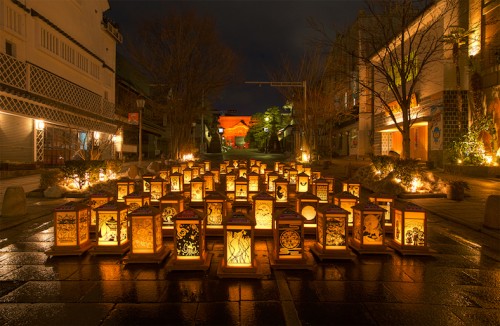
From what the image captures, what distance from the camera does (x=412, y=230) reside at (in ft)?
24.0

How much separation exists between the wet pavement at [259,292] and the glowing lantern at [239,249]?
21 cm

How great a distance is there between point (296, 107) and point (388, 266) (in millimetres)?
30091

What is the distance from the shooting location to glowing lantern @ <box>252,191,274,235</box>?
325 inches

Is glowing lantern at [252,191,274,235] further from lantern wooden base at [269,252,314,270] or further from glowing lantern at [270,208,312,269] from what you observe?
lantern wooden base at [269,252,314,270]

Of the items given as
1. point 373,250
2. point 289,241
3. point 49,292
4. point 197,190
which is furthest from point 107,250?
point 373,250

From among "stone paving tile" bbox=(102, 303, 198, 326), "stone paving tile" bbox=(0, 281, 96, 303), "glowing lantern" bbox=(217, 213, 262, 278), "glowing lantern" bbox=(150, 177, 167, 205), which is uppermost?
"glowing lantern" bbox=(150, 177, 167, 205)

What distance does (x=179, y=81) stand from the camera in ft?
93.7

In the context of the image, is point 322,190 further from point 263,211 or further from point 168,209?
point 168,209

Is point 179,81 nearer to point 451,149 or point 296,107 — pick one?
point 296,107

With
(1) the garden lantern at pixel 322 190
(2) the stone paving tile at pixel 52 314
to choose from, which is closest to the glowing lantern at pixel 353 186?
(1) the garden lantern at pixel 322 190

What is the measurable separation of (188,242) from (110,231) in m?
1.91

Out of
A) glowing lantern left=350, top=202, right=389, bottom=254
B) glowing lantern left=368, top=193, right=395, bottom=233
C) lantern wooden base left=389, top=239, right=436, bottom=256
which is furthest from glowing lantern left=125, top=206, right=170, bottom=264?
glowing lantern left=368, top=193, right=395, bottom=233

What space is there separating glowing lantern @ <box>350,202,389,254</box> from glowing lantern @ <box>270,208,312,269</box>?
1.47 meters

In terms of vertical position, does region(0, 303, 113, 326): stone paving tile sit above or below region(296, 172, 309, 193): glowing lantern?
below
